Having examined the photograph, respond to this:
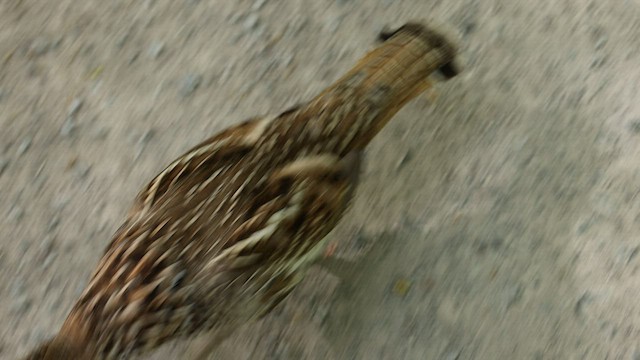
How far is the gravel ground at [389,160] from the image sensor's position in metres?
1.80

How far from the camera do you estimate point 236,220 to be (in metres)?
1.42

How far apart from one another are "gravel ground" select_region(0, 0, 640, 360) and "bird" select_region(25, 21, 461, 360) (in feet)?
1.11

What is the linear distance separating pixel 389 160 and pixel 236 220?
0.64m

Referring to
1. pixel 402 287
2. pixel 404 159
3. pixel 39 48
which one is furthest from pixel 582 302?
pixel 39 48

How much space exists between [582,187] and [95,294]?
1.29 m

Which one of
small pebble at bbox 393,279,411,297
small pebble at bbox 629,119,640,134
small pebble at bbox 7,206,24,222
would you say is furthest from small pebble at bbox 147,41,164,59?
small pebble at bbox 629,119,640,134

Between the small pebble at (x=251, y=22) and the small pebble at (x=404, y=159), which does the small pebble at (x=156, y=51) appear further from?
the small pebble at (x=404, y=159)

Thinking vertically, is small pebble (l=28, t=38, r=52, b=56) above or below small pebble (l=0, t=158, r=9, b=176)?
above

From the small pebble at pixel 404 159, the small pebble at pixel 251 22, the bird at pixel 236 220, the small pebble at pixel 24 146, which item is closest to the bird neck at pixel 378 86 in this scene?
the bird at pixel 236 220

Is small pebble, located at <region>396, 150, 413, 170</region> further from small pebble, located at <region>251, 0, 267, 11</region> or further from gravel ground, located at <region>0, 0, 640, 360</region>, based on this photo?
small pebble, located at <region>251, 0, 267, 11</region>

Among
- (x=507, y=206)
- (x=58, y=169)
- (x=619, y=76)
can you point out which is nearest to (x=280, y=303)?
(x=507, y=206)

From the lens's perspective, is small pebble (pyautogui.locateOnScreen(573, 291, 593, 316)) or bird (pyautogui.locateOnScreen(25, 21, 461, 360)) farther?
small pebble (pyautogui.locateOnScreen(573, 291, 593, 316))

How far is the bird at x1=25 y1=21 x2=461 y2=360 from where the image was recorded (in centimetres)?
139

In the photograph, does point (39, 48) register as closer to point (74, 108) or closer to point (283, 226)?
point (74, 108)
